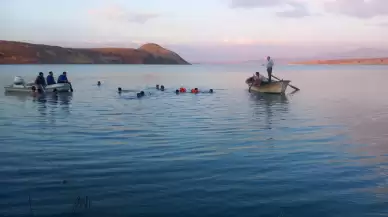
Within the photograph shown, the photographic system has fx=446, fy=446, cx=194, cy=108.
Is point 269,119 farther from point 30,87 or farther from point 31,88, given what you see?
point 30,87

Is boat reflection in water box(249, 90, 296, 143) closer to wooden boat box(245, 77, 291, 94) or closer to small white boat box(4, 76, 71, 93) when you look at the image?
wooden boat box(245, 77, 291, 94)

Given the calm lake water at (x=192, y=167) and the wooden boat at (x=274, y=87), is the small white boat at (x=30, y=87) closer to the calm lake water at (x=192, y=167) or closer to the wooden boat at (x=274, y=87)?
the calm lake water at (x=192, y=167)

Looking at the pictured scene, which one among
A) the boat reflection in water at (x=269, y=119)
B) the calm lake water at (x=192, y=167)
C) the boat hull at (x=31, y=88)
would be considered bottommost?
the boat reflection in water at (x=269, y=119)

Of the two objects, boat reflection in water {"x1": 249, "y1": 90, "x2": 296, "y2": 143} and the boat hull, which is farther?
the boat hull

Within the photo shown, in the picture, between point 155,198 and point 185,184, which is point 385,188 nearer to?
point 185,184

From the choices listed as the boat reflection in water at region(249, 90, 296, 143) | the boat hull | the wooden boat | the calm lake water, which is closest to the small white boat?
the boat hull

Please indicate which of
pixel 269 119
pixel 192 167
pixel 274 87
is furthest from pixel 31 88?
pixel 192 167

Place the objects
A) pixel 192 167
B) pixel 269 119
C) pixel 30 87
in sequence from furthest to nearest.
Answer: pixel 30 87 → pixel 269 119 → pixel 192 167

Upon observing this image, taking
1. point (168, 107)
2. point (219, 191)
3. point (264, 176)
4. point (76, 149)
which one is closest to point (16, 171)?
point (76, 149)

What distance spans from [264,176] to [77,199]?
432 centimetres

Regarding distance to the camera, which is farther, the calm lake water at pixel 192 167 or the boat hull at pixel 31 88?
the boat hull at pixel 31 88

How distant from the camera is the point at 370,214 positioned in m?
8.02

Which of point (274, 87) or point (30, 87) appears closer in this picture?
point (30, 87)

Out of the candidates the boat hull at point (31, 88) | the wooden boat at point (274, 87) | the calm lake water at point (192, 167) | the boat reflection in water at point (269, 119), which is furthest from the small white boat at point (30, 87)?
the boat reflection in water at point (269, 119)
